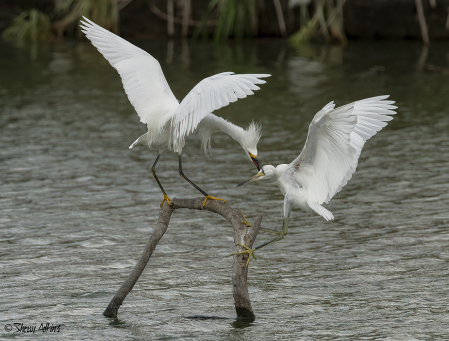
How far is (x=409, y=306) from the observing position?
574 centimetres

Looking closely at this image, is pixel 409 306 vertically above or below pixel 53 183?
above

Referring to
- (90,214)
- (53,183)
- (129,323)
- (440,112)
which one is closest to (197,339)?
(129,323)

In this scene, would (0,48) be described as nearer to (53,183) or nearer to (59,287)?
(53,183)

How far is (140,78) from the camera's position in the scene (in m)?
6.64

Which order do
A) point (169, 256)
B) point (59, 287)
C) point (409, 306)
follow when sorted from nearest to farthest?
point (409, 306) → point (59, 287) → point (169, 256)

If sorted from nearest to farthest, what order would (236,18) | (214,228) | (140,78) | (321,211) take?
(321,211), (140,78), (214,228), (236,18)

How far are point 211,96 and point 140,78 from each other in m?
1.59

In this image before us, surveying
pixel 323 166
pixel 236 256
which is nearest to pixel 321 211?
pixel 323 166

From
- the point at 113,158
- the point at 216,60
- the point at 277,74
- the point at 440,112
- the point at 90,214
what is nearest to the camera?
the point at 90,214

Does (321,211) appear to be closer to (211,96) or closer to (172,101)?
(211,96)

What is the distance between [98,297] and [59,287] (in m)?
0.44

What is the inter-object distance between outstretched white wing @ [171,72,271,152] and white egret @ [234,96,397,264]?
0.61 m

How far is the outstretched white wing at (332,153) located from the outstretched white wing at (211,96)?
0.60 metres

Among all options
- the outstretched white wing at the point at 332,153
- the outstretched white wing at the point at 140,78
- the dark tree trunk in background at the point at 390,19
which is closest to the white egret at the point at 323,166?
the outstretched white wing at the point at 332,153
